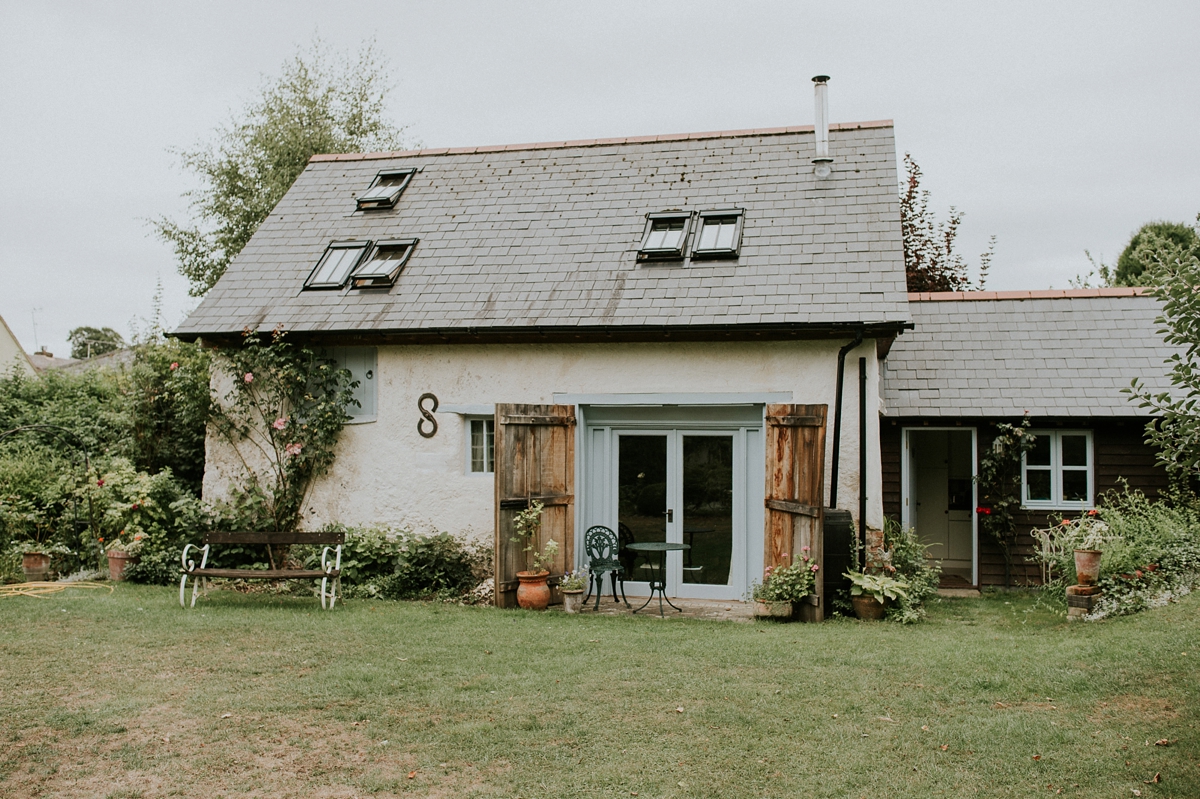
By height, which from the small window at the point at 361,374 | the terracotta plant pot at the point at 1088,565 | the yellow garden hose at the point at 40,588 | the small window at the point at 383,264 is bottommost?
the yellow garden hose at the point at 40,588

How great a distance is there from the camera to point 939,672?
24.5ft

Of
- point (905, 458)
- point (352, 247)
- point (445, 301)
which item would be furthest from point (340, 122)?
point (905, 458)

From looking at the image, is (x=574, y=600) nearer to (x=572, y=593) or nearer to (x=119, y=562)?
(x=572, y=593)

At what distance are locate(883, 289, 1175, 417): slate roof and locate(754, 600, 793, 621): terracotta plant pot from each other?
3.91m

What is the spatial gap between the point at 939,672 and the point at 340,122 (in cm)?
2359

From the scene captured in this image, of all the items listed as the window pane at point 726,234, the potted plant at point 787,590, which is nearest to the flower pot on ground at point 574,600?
the potted plant at point 787,590

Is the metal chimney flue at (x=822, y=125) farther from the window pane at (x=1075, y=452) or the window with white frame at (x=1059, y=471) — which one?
the window pane at (x=1075, y=452)

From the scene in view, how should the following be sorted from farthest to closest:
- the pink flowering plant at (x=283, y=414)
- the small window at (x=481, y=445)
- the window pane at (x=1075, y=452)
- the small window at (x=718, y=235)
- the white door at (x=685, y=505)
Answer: the window pane at (x=1075, y=452) → the pink flowering plant at (x=283, y=414) → the small window at (x=718, y=235) → the small window at (x=481, y=445) → the white door at (x=685, y=505)

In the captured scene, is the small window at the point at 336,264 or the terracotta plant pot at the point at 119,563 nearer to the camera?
the terracotta plant pot at the point at 119,563

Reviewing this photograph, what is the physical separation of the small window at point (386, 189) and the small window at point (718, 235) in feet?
16.9

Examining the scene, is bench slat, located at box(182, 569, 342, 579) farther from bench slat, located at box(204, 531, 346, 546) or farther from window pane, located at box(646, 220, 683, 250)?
window pane, located at box(646, 220, 683, 250)

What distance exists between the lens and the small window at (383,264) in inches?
521

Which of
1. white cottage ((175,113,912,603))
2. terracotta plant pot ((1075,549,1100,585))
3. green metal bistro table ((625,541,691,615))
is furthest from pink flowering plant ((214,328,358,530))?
terracotta plant pot ((1075,549,1100,585))

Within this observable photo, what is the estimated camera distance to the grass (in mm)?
5301
